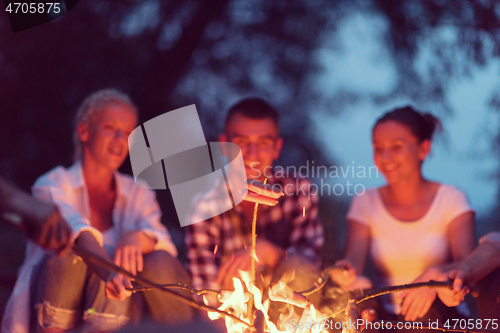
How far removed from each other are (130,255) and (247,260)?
446 millimetres

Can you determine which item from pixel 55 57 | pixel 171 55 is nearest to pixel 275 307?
pixel 171 55

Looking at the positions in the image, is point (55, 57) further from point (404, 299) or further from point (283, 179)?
point (404, 299)

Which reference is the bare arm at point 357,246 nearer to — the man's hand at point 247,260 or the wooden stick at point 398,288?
the man's hand at point 247,260

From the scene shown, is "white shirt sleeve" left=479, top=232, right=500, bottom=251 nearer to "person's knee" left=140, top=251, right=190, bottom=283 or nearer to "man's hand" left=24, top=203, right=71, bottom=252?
"person's knee" left=140, top=251, right=190, bottom=283

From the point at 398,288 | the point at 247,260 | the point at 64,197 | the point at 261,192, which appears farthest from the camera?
the point at 64,197

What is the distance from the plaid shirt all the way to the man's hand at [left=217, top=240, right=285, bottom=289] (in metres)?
0.11

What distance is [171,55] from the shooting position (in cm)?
279

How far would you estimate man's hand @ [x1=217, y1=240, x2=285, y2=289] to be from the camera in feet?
5.85

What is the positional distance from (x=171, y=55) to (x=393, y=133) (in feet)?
4.59

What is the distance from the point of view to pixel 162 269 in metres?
1.81

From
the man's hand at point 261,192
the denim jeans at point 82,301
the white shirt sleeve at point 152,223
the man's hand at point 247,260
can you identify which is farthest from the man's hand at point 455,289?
the white shirt sleeve at point 152,223

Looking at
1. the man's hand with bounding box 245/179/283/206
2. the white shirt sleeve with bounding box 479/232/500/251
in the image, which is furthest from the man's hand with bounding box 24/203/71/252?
the white shirt sleeve with bounding box 479/232/500/251

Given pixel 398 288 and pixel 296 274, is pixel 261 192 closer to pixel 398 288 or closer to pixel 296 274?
pixel 398 288

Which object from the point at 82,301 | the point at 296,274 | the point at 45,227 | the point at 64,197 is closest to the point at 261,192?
the point at 45,227
